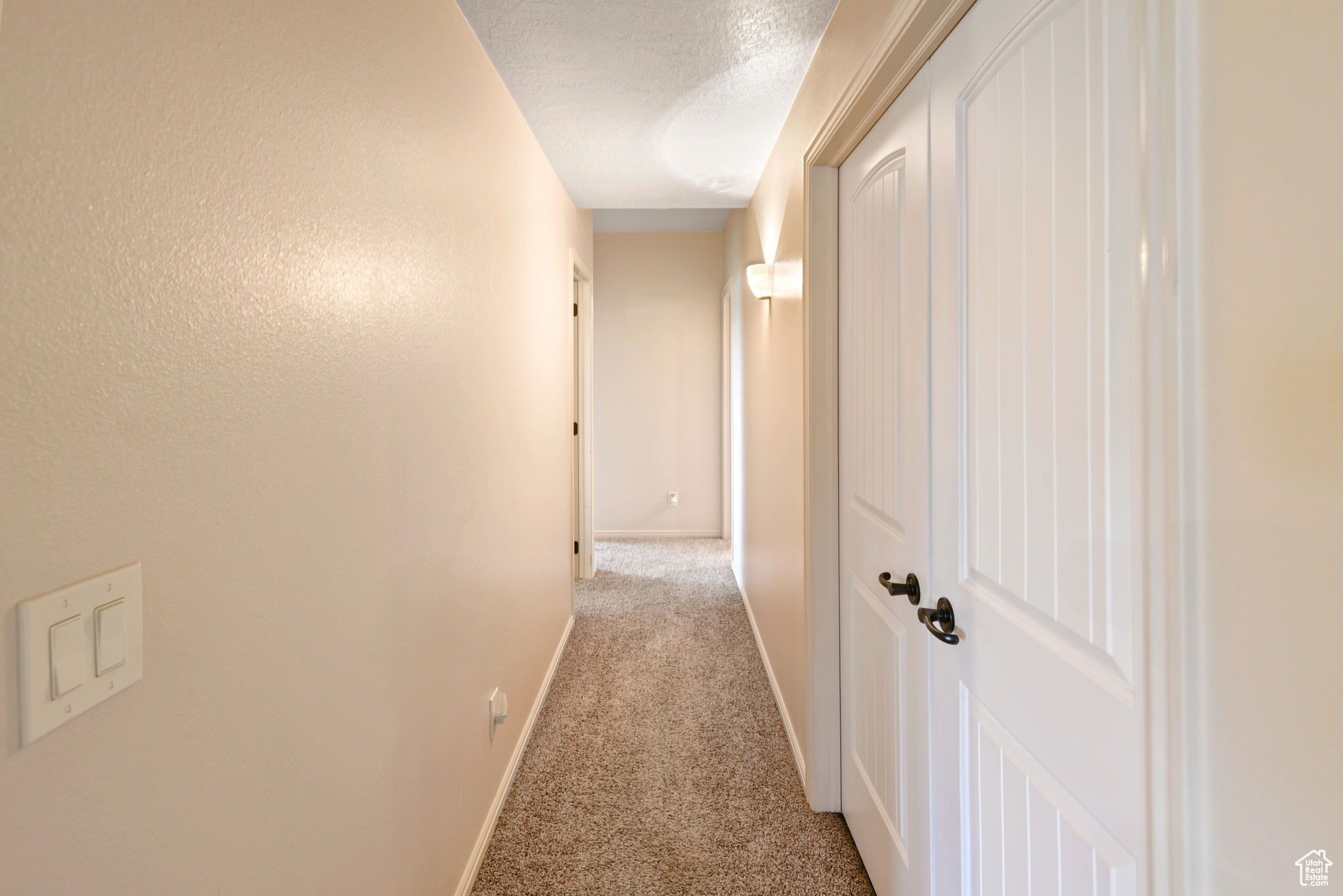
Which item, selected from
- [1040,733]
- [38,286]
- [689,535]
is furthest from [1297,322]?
[689,535]

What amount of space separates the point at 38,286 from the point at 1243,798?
1.14m

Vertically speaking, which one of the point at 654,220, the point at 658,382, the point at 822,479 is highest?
the point at 654,220

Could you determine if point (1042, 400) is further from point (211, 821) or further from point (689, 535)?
point (689, 535)

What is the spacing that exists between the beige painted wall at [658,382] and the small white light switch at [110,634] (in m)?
4.86

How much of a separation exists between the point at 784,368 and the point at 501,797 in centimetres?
174

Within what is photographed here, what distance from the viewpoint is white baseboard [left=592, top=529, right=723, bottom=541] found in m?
5.66

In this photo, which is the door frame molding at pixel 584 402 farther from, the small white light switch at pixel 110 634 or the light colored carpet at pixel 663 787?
the small white light switch at pixel 110 634

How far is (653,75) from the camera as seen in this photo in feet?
6.84

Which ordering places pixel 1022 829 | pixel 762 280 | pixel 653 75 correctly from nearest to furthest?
1. pixel 1022 829
2. pixel 653 75
3. pixel 762 280

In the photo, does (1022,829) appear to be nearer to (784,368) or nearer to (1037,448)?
(1037,448)

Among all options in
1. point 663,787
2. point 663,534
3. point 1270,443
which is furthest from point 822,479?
point 663,534

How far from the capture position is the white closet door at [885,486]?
1316mm

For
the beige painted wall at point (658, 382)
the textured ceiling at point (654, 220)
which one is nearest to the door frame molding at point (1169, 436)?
the textured ceiling at point (654, 220)

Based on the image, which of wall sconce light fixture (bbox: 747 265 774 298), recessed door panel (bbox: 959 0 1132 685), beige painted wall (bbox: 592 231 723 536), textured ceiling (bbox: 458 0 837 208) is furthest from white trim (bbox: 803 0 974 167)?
beige painted wall (bbox: 592 231 723 536)
